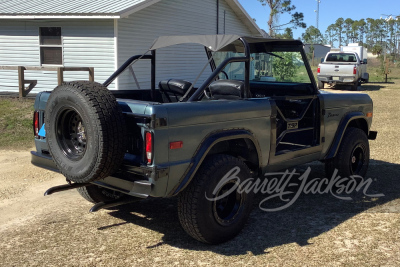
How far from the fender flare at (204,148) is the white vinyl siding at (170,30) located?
9.25 metres

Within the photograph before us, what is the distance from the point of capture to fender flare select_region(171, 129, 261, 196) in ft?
12.3

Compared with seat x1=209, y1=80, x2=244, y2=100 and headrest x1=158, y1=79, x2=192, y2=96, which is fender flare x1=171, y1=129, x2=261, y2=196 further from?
headrest x1=158, y1=79, x2=192, y2=96

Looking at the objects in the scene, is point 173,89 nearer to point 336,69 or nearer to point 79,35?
point 79,35

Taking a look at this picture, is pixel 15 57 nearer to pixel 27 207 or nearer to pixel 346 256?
pixel 27 207

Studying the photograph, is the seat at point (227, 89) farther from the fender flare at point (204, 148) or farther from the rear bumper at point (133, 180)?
the rear bumper at point (133, 180)

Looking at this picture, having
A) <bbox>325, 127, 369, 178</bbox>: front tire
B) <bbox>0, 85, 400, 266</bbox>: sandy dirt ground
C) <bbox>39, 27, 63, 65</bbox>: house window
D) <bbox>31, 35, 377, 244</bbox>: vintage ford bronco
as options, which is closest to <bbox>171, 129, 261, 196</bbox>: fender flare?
<bbox>31, 35, 377, 244</bbox>: vintage ford bronco

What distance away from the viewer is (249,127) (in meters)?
4.27

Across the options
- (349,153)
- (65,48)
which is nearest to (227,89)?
(349,153)

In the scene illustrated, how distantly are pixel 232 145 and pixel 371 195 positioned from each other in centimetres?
220

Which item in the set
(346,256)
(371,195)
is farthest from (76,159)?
(371,195)

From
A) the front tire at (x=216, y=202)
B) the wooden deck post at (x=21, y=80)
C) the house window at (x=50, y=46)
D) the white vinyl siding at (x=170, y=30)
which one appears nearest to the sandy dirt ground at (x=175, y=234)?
the front tire at (x=216, y=202)

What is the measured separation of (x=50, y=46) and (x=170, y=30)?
429 cm

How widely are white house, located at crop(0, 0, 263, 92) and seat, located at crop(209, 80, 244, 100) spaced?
28.0 feet

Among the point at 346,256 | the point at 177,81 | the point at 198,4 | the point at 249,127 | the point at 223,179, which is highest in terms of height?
the point at 198,4
